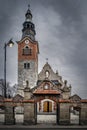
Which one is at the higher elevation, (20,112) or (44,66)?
(44,66)

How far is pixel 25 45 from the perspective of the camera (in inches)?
1879

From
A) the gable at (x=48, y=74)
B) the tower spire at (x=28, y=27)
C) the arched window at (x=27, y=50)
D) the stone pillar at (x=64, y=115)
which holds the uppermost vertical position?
the tower spire at (x=28, y=27)

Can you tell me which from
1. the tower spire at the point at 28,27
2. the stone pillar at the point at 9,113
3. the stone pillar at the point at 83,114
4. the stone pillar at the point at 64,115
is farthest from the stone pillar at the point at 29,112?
the tower spire at the point at 28,27

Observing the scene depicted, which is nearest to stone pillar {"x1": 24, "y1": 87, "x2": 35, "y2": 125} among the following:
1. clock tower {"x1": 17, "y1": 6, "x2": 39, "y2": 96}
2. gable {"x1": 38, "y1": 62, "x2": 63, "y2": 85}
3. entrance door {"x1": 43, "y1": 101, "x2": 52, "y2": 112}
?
entrance door {"x1": 43, "y1": 101, "x2": 52, "y2": 112}

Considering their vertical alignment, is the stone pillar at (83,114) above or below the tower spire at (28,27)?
below

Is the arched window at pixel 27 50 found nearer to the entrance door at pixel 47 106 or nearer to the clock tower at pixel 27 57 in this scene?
the clock tower at pixel 27 57

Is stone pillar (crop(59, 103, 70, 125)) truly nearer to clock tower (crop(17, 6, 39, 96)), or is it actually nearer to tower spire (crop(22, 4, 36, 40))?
clock tower (crop(17, 6, 39, 96))

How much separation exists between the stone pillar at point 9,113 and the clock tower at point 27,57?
83.3 feet

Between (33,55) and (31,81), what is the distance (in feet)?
19.5

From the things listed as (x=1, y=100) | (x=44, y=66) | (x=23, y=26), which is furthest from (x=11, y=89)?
(x=1, y=100)

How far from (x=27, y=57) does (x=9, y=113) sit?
93.1ft

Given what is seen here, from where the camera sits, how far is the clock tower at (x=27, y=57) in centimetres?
4578

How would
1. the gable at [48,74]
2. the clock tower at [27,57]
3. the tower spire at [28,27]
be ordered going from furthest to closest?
the gable at [48,74] → the tower spire at [28,27] → the clock tower at [27,57]

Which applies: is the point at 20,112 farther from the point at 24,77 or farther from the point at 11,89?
the point at 11,89
